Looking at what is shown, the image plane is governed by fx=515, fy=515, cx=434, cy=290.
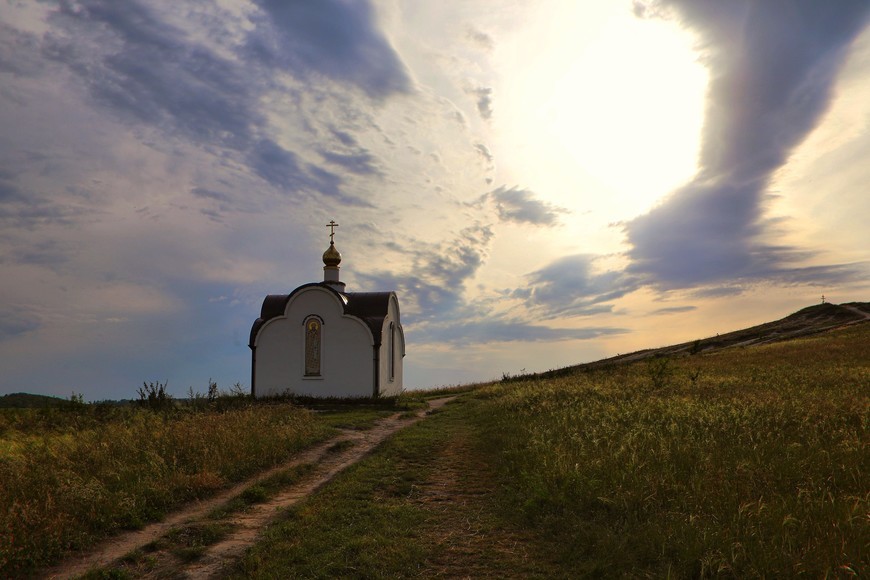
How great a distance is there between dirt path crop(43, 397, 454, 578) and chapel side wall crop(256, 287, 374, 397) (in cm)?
1422

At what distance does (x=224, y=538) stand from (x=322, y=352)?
20.2m

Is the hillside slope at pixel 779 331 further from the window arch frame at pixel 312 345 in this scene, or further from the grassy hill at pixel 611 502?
the grassy hill at pixel 611 502

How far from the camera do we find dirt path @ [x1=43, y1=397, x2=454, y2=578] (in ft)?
19.8

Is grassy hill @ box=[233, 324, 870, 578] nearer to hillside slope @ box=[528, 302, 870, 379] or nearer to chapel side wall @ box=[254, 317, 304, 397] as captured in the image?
chapel side wall @ box=[254, 317, 304, 397]

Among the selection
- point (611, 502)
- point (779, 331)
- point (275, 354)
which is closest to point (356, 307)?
point (275, 354)

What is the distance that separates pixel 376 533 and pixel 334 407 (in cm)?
1856

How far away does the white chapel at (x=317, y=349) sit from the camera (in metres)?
26.6

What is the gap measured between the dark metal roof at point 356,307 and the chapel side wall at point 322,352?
0.99 ft

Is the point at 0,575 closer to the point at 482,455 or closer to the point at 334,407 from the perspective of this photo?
the point at 482,455

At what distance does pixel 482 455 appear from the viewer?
38.9 ft

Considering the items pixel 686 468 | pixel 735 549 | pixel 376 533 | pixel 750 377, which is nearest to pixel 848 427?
pixel 686 468

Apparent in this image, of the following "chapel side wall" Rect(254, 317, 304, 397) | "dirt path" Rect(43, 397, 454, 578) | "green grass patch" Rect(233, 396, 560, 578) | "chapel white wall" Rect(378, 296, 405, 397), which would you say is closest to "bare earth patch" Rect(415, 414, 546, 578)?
"green grass patch" Rect(233, 396, 560, 578)

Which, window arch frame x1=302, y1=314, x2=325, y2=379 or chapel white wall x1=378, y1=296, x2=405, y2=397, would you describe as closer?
window arch frame x1=302, y1=314, x2=325, y2=379

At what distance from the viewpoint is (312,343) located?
2712cm
